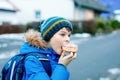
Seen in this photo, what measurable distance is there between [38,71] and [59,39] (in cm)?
32

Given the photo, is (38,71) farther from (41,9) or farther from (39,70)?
(41,9)

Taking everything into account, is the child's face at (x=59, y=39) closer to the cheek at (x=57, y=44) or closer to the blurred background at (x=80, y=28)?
the cheek at (x=57, y=44)

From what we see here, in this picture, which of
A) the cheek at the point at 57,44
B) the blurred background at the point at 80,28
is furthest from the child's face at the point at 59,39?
the blurred background at the point at 80,28

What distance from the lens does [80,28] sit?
4281 cm

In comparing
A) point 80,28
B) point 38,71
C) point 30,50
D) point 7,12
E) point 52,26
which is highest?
point 52,26

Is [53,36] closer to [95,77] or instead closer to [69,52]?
[69,52]

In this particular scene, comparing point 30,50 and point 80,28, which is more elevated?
point 30,50

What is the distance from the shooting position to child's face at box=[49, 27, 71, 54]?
323 centimetres

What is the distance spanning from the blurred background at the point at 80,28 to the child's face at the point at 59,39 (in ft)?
25.6

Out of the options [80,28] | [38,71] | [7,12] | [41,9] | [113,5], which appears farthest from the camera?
[113,5]

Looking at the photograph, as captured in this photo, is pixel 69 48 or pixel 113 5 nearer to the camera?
pixel 69 48

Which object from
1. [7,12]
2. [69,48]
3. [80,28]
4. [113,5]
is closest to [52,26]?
[69,48]

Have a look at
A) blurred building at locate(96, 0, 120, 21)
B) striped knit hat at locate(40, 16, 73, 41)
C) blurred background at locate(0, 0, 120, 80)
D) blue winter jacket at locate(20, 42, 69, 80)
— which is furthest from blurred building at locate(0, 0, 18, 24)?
blurred building at locate(96, 0, 120, 21)

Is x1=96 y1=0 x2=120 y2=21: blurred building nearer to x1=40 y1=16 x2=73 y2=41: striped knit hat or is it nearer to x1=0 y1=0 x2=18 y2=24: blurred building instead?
x1=0 y1=0 x2=18 y2=24: blurred building
